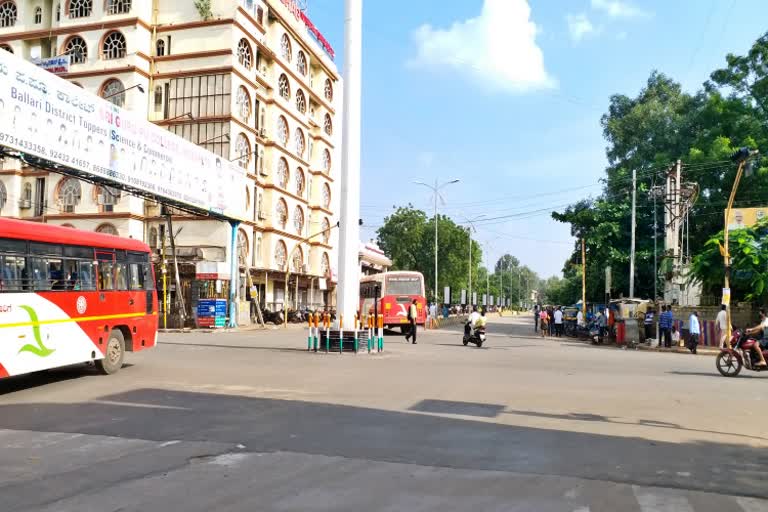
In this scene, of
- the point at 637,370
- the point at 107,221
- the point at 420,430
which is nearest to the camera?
the point at 420,430

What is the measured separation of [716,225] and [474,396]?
38952 mm

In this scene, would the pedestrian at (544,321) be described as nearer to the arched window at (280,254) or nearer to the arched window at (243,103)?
the arched window at (280,254)

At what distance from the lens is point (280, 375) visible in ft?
44.8

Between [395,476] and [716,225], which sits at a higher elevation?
[716,225]

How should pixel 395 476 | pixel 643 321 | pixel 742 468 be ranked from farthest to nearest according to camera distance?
pixel 643 321, pixel 742 468, pixel 395 476

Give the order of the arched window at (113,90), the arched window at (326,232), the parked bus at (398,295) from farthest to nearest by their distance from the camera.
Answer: the arched window at (326,232) → the arched window at (113,90) → the parked bus at (398,295)

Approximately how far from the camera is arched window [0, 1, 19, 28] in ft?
155

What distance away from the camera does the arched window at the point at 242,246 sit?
1730 inches

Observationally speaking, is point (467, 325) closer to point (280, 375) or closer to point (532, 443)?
point (280, 375)

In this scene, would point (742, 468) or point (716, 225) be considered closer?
point (742, 468)

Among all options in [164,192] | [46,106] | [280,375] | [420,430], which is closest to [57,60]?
[164,192]

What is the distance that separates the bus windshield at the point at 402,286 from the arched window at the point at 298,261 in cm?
2032

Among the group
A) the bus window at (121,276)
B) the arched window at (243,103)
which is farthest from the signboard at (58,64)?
the bus window at (121,276)

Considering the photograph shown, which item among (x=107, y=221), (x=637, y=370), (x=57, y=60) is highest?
(x=57, y=60)
